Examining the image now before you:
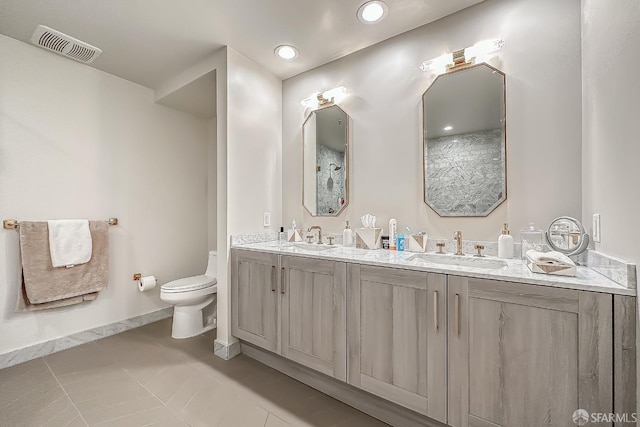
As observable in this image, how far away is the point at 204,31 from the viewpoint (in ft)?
6.58

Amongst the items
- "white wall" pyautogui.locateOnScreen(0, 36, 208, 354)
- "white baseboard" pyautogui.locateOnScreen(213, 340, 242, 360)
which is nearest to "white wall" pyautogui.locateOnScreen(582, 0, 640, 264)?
"white baseboard" pyautogui.locateOnScreen(213, 340, 242, 360)

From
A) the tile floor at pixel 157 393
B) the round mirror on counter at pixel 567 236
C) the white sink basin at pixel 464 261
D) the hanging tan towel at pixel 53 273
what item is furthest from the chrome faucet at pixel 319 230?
the hanging tan towel at pixel 53 273

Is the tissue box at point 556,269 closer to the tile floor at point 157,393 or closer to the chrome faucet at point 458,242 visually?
the chrome faucet at point 458,242

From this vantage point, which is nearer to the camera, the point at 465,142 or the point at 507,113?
the point at 507,113

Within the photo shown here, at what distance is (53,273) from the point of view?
2154mm

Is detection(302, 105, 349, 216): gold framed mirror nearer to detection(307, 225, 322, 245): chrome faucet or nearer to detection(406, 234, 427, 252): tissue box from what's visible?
detection(307, 225, 322, 245): chrome faucet

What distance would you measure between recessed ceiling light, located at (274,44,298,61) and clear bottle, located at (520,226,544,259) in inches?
84.8

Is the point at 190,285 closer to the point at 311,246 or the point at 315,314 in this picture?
the point at 311,246

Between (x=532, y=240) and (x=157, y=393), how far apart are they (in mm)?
2452

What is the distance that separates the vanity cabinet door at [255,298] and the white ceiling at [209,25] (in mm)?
1686

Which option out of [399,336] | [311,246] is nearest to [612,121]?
[399,336]

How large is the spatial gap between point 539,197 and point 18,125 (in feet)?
12.2

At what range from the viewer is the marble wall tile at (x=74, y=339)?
2008mm

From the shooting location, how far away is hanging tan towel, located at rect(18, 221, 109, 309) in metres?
2.04
